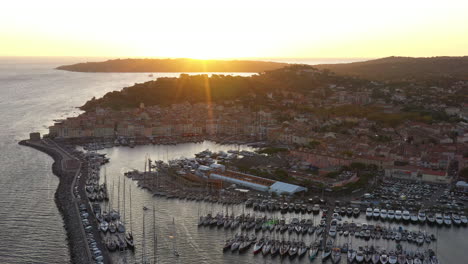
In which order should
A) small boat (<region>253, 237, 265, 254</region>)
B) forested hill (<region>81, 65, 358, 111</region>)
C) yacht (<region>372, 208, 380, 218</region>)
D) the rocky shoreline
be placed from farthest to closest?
forested hill (<region>81, 65, 358, 111</region>) < yacht (<region>372, 208, 380, 218</region>) < small boat (<region>253, 237, 265, 254</region>) < the rocky shoreline

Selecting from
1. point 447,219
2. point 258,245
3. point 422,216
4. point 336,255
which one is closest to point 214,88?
point 422,216

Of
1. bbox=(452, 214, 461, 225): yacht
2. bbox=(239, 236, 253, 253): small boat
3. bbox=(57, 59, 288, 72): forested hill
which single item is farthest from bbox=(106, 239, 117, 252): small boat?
bbox=(57, 59, 288, 72): forested hill

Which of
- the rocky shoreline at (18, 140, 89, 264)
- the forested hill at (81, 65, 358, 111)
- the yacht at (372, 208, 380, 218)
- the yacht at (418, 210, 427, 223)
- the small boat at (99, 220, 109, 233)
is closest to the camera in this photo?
the rocky shoreline at (18, 140, 89, 264)

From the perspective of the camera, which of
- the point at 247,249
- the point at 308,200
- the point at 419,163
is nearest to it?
the point at 247,249

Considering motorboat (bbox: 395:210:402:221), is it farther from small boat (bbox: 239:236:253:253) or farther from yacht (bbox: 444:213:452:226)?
small boat (bbox: 239:236:253:253)

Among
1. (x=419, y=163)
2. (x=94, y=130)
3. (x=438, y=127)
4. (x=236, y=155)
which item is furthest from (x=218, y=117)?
(x=419, y=163)

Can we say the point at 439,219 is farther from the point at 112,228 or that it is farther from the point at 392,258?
the point at 112,228

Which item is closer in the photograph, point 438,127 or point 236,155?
point 236,155

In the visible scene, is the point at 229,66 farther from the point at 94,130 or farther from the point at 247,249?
the point at 247,249
